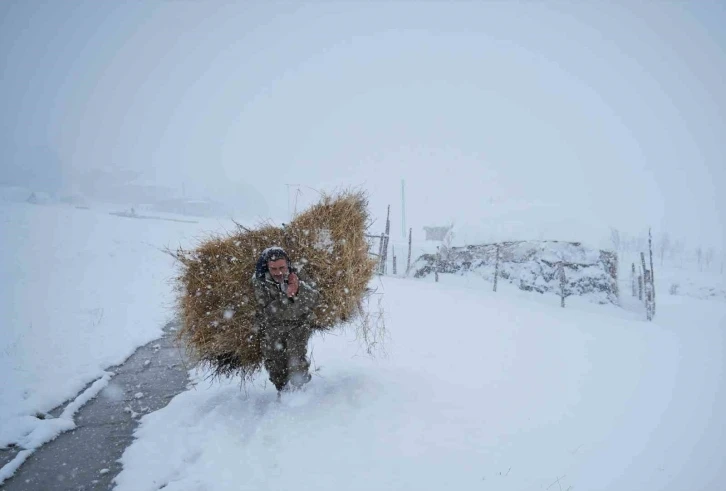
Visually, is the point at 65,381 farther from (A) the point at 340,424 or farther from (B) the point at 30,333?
(A) the point at 340,424

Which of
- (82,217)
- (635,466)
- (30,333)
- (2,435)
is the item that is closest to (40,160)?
(82,217)

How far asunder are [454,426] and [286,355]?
6.53 feet

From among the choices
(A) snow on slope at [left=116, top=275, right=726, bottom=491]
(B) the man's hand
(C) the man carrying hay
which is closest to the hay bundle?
(C) the man carrying hay

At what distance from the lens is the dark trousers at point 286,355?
3.90m

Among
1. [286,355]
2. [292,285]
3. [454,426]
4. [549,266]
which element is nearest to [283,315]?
[292,285]

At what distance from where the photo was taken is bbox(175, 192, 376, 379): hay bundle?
3.95 meters

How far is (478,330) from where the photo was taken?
772cm

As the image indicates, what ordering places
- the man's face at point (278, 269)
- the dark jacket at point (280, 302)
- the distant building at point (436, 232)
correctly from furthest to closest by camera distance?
the distant building at point (436, 232)
the dark jacket at point (280, 302)
the man's face at point (278, 269)

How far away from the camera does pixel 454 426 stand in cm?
352

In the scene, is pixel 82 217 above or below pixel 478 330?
above

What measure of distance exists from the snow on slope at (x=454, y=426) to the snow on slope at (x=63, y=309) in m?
1.72

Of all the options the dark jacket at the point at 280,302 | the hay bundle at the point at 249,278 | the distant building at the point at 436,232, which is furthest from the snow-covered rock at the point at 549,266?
the distant building at the point at 436,232

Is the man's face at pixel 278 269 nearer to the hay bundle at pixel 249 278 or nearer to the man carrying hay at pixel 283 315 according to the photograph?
the man carrying hay at pixel 283 315

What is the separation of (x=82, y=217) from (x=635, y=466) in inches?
1124
